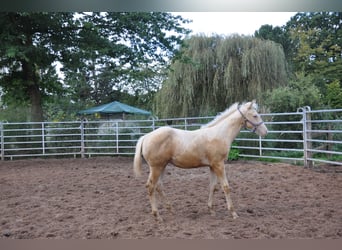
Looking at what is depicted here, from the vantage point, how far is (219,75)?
22.5 ft

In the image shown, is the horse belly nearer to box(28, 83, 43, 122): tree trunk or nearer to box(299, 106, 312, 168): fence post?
box(299, 106, 312, 168): fence post

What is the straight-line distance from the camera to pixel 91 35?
535 cm

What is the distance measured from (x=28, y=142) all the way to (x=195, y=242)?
5.16 meters

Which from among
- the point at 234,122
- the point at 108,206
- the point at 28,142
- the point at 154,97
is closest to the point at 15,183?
the point at 108,206

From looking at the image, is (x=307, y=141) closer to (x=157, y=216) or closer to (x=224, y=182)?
(x=224, y=182)

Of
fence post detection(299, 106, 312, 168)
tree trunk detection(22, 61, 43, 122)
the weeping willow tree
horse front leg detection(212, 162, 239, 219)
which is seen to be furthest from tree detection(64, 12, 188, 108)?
horse front leg detection(212, 162, 239, 219)

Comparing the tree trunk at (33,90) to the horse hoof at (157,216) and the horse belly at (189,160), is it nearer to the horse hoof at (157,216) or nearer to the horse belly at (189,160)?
the horse belly at (189,160)

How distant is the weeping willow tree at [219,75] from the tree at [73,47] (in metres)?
0.94

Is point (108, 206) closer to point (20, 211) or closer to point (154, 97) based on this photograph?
point (20, 211)

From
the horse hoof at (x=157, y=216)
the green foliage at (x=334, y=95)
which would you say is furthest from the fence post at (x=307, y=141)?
the horse hoof at (x=157, y=216)

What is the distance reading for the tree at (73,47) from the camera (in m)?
5.03

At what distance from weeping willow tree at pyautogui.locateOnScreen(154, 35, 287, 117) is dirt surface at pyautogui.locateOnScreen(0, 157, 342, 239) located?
2.72m

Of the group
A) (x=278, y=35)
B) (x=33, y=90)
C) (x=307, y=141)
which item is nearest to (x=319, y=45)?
(x=278, y=35)

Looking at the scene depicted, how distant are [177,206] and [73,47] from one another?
3.80 m
